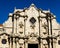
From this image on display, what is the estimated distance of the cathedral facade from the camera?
126ft

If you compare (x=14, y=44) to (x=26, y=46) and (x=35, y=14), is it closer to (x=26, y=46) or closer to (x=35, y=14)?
(x=26, y=46)

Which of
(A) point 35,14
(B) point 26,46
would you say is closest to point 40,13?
(A) point 35,14

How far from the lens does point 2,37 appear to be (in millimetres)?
38219

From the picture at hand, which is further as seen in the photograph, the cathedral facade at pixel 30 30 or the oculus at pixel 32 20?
the oculus at pixel 32 20

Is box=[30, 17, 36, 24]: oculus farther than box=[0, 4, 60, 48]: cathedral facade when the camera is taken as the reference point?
Yes

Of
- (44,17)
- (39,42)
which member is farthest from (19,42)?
(44,17)

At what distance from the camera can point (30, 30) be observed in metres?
39.4

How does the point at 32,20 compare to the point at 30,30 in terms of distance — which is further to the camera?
the point at 32,20

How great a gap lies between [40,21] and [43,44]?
4089 millimetres

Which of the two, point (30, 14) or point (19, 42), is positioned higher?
point (30, 14)

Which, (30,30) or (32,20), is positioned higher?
(32,20)

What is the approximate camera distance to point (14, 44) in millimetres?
38156

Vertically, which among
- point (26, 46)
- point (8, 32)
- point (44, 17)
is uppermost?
point (44, 17)

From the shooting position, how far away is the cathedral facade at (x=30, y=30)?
38.3 metres
